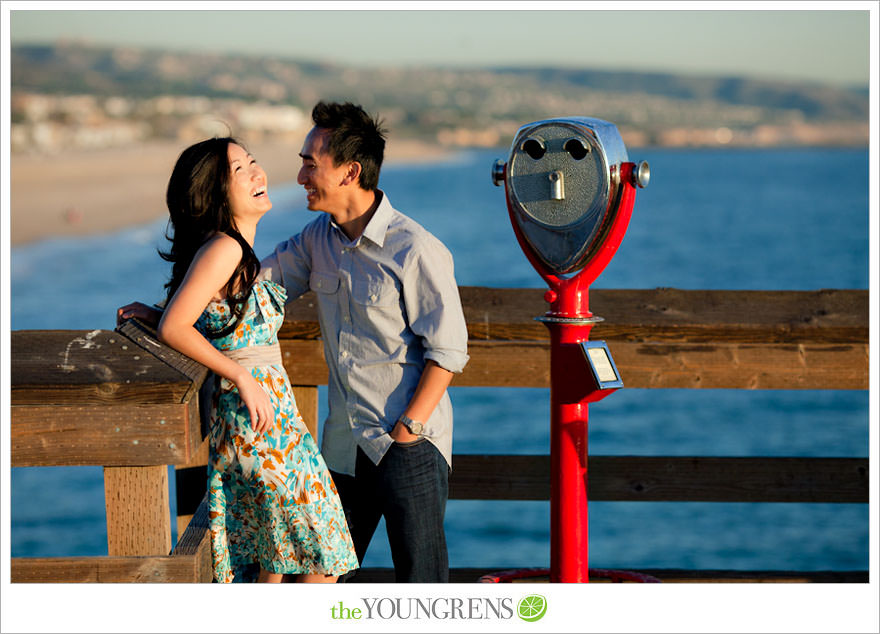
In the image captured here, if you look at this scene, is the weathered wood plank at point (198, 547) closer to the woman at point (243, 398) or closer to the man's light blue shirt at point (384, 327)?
the woman at point (243, 398)

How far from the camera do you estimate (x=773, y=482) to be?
281 centimetres

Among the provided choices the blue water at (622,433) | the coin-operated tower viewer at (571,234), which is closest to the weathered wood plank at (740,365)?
the coin-operated tower viewer at (571,234)

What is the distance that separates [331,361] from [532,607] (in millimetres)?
629

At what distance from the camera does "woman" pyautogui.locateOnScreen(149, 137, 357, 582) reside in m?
2.11

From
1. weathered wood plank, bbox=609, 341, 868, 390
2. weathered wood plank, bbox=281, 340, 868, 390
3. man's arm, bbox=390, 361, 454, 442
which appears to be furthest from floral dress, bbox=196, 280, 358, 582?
weathered wood plank, bbox=609, 341, 868, 390

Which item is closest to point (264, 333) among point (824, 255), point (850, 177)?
point (824, 255)

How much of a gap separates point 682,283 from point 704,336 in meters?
23.4

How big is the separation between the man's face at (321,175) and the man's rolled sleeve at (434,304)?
21cm

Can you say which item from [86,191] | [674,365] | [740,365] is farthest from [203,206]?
[86,191]

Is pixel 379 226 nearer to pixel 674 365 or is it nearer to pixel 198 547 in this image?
pixel 198 547

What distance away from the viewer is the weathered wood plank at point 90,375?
184cm

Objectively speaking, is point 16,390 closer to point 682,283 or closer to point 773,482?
point 773,482

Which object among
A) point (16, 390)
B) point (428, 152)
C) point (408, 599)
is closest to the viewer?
point (16, 390)

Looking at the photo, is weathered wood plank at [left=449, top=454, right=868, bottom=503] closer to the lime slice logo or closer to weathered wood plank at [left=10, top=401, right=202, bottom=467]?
the lime slice logo
